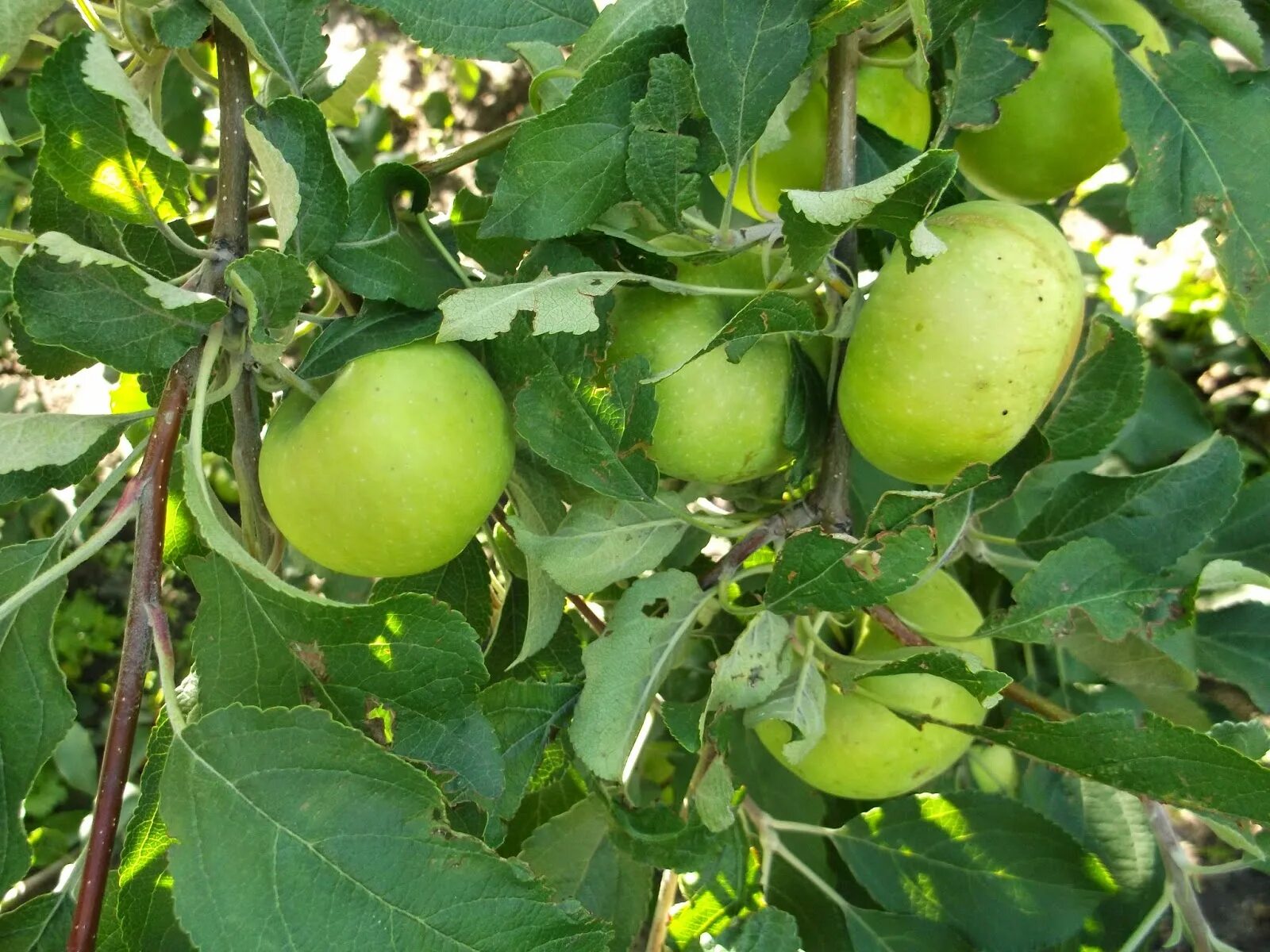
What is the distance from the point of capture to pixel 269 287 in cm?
70

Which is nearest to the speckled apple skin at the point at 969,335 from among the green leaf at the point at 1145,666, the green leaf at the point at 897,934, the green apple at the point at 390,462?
the green apple at the point at 390,462

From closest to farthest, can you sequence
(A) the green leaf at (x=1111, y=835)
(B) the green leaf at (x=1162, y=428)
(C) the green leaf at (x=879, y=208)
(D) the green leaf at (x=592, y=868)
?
1. (C) the green leaf at (x=879, y=208)
2. (D) the green leaf at (x=592, y=868)
3. (A) the green leaf at (x=1111, y=835)
4. (B) the green leaf at (x=1162, y=428)

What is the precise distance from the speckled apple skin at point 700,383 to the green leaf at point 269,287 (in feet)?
0.88

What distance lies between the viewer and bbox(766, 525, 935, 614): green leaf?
774 mm

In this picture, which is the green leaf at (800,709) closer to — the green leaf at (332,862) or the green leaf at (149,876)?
the green leaf at (332,862)

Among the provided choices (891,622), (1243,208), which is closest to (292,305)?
(891,622)

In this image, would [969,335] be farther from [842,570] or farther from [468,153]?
[468,153]

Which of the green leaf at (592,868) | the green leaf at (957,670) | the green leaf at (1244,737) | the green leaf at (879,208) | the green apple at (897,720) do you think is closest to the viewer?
the green leaf at (879,208)

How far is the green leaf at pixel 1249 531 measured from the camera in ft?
3.86

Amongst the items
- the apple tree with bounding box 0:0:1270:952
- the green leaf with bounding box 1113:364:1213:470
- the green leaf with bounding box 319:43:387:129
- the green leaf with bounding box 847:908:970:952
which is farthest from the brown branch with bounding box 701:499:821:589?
the green leaf with bounding box 1113:364:1213:470

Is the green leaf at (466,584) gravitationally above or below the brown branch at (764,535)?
below

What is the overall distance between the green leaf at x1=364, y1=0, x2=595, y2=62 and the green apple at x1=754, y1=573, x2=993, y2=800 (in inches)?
24.7

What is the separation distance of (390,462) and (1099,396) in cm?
66

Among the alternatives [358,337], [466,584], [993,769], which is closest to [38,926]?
[466,584]
